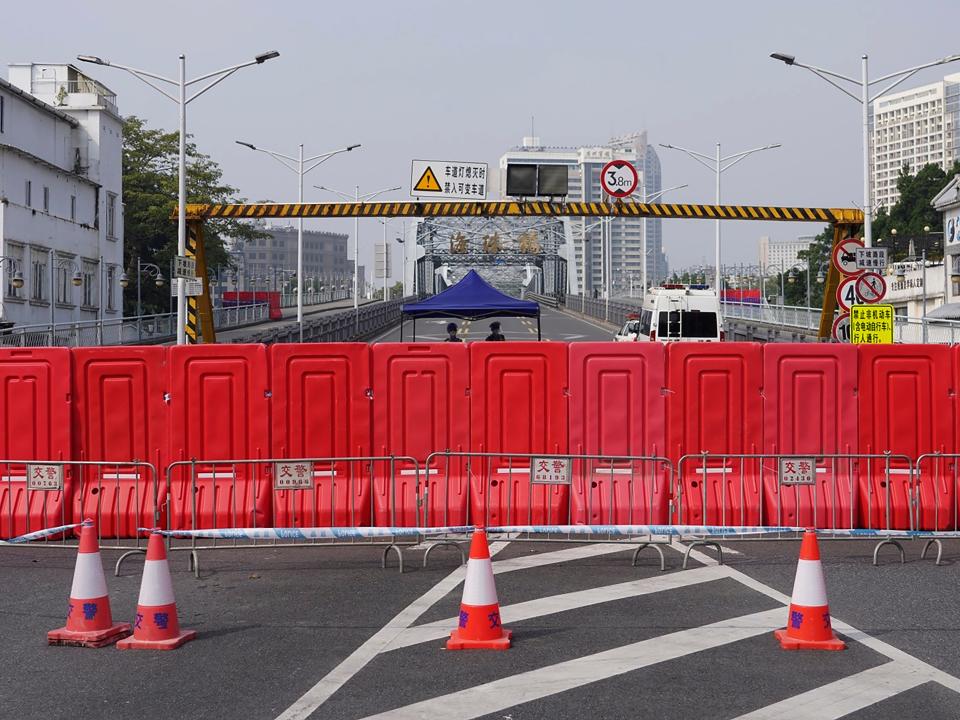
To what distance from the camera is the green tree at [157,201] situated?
71312 mm

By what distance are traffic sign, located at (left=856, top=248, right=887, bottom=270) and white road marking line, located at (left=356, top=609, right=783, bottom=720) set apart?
14681 millimetres

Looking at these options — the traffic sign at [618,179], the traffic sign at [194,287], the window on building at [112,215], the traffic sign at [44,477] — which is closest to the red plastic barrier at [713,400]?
the traffic sign at [44,477]

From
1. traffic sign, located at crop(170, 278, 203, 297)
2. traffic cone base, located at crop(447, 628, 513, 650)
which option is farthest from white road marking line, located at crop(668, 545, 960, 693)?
traffic sign, located at crop(170, 278, 203, 297)

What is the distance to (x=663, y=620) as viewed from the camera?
8.57m

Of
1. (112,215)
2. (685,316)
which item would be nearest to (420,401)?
(685,316)

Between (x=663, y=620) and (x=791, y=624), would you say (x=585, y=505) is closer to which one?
(x=663, y=620)

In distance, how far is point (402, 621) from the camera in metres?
8.59

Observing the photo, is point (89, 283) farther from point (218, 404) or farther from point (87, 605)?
point (87, 605)

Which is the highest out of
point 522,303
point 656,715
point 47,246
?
point 47,246

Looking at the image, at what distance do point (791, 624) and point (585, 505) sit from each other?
489 centimetres

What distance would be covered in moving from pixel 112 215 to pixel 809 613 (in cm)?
5876

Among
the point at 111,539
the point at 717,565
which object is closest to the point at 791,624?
the point at 717,565

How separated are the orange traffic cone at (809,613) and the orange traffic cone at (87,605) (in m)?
4.45

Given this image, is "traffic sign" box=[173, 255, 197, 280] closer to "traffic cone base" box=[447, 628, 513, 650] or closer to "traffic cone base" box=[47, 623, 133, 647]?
"traffic cone base" box=[47, 623, 133, 647]
